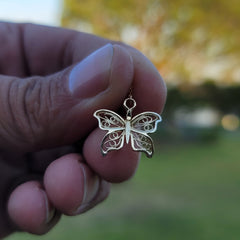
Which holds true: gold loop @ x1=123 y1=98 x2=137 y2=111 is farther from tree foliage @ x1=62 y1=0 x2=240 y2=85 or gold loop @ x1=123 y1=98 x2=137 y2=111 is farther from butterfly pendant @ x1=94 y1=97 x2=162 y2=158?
tree foliage @ x1=62 y1=0 x2=240 y2=85

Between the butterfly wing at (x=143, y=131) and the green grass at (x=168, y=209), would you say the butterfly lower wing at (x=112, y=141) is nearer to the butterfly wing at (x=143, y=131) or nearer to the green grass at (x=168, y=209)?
the butterfly wing at (x=143, y=131)

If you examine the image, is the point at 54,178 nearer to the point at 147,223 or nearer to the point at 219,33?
the point at 147,223

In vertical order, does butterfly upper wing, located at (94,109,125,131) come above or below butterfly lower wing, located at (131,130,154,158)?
above

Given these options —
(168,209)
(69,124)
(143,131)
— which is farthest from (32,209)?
(168,209)

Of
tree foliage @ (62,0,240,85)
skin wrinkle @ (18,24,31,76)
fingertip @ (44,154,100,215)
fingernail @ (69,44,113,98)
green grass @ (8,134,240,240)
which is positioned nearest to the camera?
fingernail @ (69,44,113,98)

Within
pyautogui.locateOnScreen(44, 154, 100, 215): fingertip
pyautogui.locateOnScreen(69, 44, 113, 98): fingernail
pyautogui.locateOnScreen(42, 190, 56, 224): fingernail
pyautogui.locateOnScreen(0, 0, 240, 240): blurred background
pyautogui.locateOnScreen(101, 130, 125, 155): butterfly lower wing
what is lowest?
pyautogui.locateOnScreen(0, 0, 240, 240): blurred background

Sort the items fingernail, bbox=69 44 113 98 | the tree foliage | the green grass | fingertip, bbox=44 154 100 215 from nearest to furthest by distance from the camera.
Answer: fingernail, bbox=69 44 113 98, fingertip, bbox=44 154 100 215, the green grass, the tree foliage

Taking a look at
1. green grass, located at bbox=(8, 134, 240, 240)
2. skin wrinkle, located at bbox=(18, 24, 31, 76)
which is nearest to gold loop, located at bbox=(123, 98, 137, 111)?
skin wrinkle, located at bbox=(18, 24, 31, 76)
